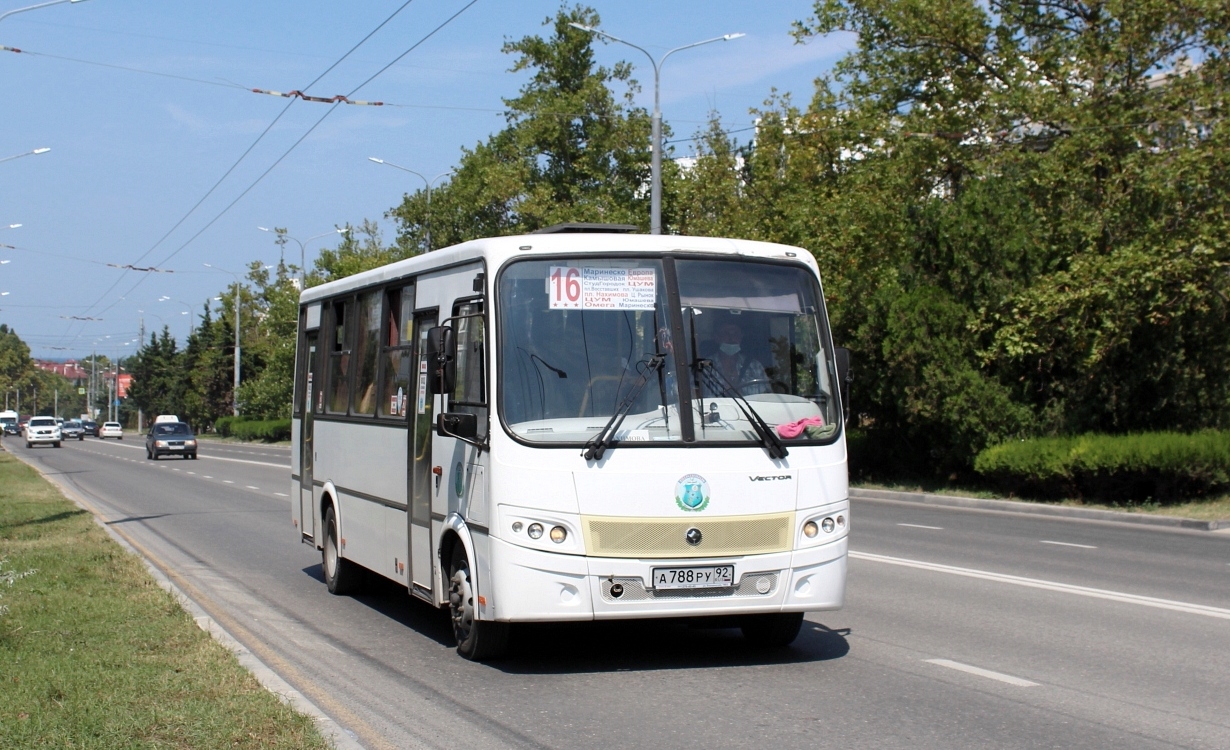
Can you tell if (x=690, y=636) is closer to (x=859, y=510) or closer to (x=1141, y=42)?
(x=859, y=510)

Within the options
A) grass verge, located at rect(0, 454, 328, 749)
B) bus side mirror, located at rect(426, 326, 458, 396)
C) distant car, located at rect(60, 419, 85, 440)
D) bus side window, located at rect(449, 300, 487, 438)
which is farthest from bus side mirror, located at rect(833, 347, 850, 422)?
distant car, located at rect(60, 419, 85, 440)

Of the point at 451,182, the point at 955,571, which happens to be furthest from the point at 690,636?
the point at 451,182

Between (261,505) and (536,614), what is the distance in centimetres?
1719

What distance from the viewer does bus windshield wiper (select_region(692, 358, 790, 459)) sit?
789 cm

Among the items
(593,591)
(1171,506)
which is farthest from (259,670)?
(1171,506)

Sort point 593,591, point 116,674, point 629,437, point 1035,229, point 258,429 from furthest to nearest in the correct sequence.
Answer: point 258,429, point 1035,229, point 629,437, point 593,591, point 116,674

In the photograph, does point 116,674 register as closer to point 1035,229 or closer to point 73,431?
point 1035,229

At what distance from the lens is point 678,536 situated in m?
7.59

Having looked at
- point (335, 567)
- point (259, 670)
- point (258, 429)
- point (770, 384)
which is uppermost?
point (770, 384)

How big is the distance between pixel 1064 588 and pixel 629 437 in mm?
5371

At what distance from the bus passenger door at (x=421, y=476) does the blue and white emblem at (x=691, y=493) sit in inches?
75.1

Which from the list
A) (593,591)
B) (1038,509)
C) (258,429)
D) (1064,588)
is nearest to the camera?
(593,591)

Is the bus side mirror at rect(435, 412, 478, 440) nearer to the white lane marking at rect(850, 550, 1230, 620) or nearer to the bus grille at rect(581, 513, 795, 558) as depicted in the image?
the bus grille at rect(581, 513, 795, 558)

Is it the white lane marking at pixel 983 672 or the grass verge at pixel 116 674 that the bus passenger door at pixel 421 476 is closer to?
the grass verge at pixel 116 674
